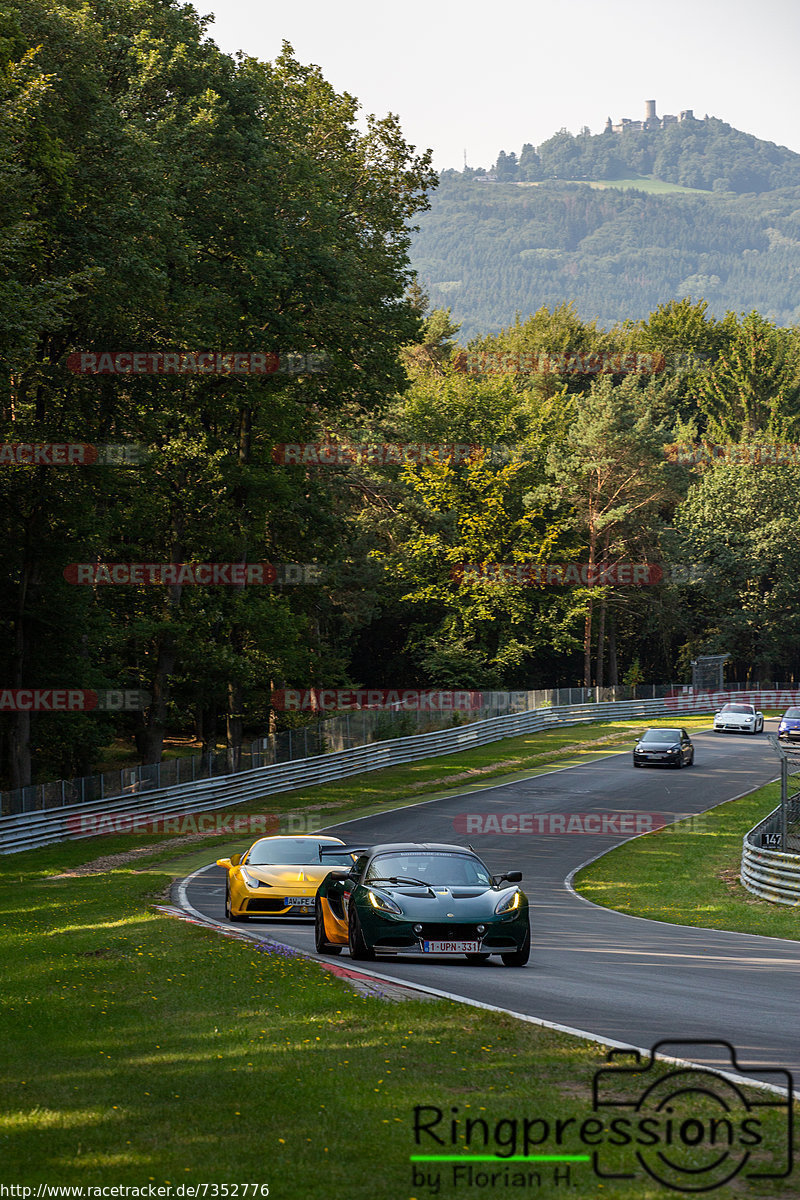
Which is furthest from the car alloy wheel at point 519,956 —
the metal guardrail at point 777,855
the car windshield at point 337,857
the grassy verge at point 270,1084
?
the metal guardrail at point 777,855

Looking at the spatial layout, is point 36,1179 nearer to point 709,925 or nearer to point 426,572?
point 709,925

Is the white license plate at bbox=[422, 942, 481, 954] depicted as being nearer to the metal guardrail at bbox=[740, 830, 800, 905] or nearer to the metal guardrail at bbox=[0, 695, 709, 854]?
the metal guardrail at bbox=[740, 830, 800, 905]

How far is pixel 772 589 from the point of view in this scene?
83125 mm

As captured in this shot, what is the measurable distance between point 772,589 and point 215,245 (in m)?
55.9

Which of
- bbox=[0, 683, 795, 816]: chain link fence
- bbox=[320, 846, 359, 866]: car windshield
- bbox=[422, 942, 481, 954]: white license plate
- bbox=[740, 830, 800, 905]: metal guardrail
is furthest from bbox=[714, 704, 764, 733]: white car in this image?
bbox=[422, 942, 481, 954]: white license plate

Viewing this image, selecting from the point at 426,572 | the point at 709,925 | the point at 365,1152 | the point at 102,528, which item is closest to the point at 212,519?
the point at 102,528

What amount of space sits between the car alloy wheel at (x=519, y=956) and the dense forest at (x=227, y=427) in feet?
54.0

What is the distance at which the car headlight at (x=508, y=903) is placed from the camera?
1311 centimetres

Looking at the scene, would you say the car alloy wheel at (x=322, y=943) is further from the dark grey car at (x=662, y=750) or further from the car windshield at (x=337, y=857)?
the dark grey car at (x=662, y=750)

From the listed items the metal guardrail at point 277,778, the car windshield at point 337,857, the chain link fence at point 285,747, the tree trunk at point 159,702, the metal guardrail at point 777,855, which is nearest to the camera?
the car windshield at point 337,857

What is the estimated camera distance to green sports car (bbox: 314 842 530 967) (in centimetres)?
1284

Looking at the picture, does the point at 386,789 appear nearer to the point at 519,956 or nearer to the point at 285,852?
the point at 285,852

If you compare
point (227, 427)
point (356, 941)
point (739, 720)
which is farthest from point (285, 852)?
point (739, 720)

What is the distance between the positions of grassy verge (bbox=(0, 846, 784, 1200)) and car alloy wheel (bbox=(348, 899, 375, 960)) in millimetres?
750
